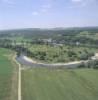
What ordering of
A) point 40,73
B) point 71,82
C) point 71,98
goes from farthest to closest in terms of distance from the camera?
point 40,73 → point 71,82 → point 71,98

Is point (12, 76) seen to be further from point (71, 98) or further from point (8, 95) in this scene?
point (71, 98)

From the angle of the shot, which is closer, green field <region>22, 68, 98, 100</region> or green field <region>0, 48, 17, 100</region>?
green field <region>22, 68, 98, 100</region>

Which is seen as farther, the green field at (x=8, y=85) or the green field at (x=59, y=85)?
the green field at (x=8, y=85)

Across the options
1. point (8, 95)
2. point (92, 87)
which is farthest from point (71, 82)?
point (8, 95)

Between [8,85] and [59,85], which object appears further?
[8,85]

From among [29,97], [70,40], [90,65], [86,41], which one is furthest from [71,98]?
[70,40]

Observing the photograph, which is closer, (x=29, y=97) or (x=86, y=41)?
(x=29, y=97)

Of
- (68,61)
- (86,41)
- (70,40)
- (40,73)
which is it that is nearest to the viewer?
(40,73)
